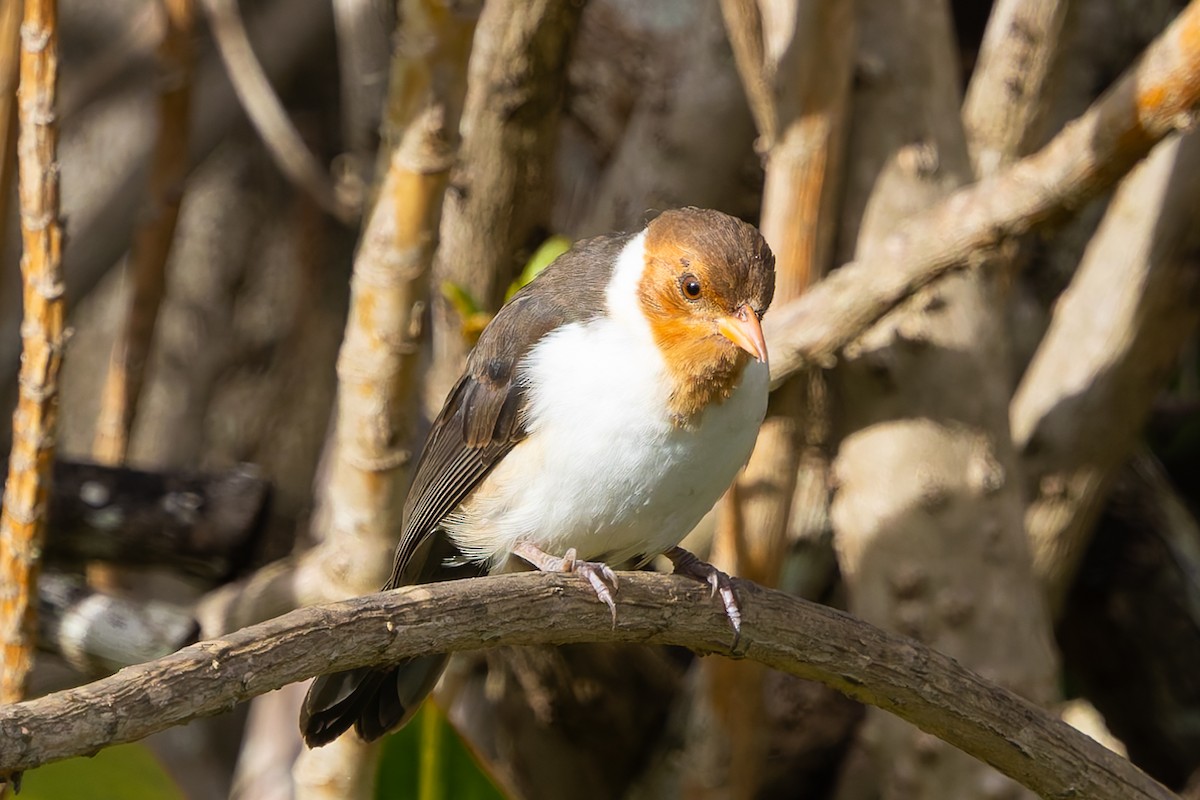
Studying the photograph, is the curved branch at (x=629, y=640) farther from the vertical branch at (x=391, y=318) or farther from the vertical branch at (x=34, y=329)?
Result: the vertical branch at (x=34, y=329)

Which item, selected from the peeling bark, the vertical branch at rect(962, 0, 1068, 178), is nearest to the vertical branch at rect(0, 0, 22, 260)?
the peeling bark

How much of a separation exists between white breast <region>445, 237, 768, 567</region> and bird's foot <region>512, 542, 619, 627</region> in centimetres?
2

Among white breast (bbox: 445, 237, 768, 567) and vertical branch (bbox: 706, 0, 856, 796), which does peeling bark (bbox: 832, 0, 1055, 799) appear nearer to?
vertical branch (bbox: 706, 0, 856, 796)

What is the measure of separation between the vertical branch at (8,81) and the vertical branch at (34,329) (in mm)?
704

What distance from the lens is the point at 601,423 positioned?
8.78 ft

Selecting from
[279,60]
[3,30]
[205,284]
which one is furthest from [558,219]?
[3,30]

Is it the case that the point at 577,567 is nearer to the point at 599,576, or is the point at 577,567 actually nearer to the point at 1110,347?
the point at 599,576

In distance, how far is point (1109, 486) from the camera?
420cm

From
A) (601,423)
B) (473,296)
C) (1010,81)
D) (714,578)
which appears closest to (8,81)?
(473,296)

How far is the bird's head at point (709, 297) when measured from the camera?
2682mm

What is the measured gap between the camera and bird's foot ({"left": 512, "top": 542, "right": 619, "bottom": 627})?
246cm

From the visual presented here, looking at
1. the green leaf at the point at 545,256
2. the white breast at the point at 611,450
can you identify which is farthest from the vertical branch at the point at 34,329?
the green leaf at the point at 545,256

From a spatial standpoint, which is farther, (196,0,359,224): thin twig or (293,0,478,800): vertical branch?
(196,0,359,224): thin twig

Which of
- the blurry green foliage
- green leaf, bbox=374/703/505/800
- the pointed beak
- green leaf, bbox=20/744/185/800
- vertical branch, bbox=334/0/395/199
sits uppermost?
vertical branch, bbox=334/0/395/199
